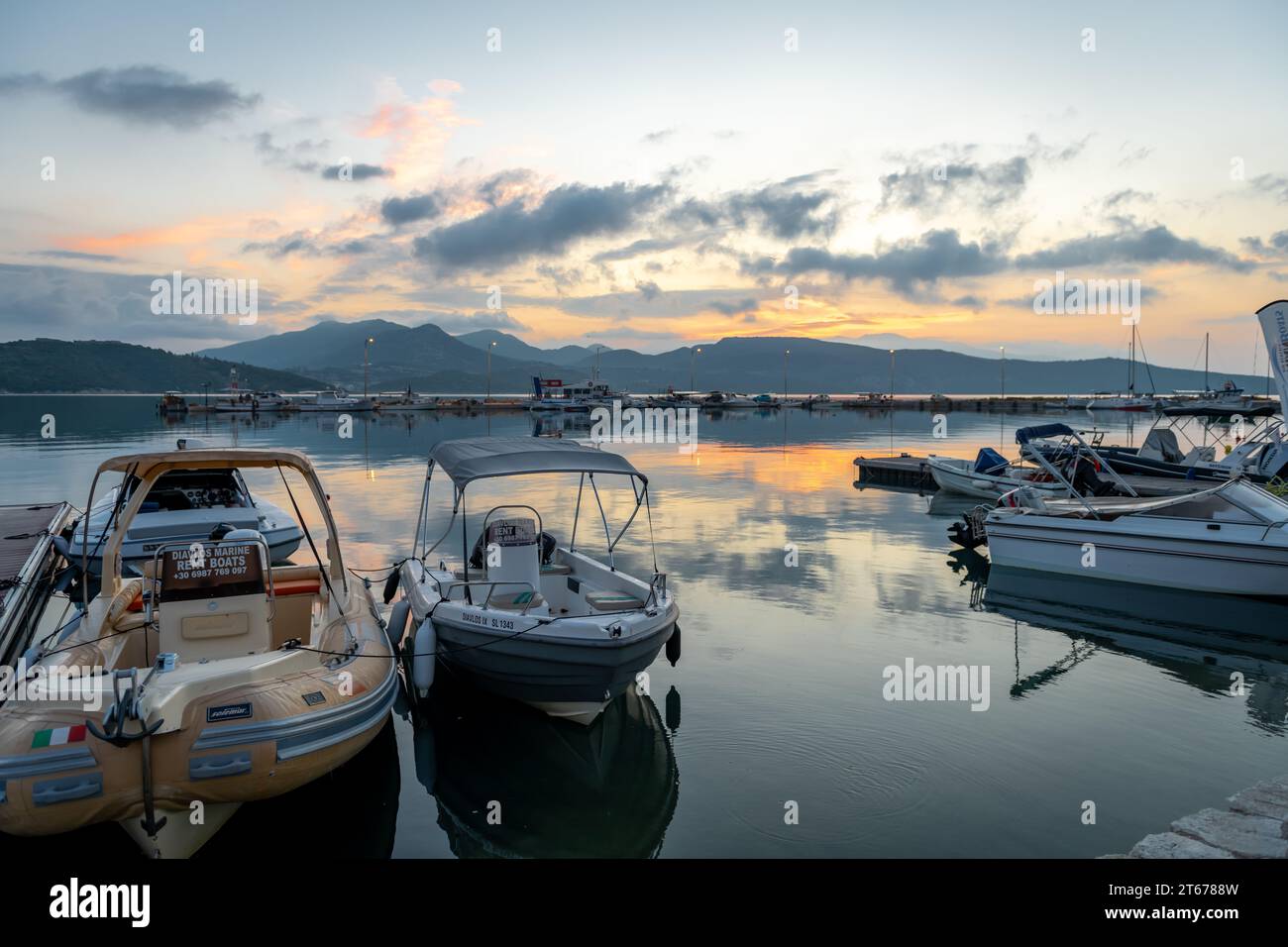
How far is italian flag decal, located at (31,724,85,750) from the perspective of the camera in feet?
20.4

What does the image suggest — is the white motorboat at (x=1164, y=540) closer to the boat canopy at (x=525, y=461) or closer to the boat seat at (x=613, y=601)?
the boat canopy at (x=525, y=461)

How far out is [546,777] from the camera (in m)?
8.87

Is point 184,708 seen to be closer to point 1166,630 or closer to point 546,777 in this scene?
point 546,777

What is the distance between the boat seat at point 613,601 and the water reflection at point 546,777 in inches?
48.7

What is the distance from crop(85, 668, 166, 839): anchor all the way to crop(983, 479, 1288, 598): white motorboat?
16.6m

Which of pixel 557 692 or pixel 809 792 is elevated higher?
pixel 557 692

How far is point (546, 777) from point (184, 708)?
3.68 metres

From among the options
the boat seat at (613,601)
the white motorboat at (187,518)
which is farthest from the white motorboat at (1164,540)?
the white motorboat at (187,518)

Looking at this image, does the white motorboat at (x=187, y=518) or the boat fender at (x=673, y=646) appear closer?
the boat fender at (x=673, y=646)

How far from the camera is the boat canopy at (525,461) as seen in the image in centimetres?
1085

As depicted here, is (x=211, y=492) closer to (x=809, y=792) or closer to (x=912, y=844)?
(x=809, y=792)
